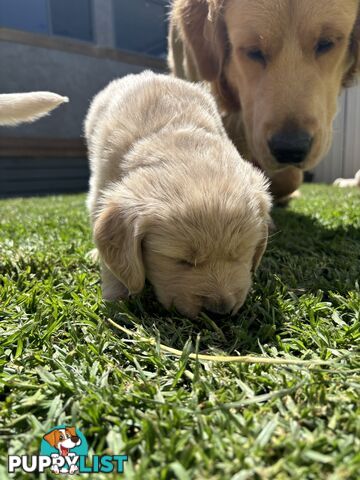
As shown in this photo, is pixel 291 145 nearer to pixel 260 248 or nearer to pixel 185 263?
pixel 260 248

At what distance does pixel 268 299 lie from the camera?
2.00 meters

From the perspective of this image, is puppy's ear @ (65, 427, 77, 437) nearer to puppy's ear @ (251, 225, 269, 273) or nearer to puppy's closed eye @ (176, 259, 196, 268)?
puppy's closed eye @ (176, 259, 196, 268)

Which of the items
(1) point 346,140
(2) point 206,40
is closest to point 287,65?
(2) point 206,40

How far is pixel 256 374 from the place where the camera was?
141 cm

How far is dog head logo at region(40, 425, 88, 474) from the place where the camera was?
106 centimetres

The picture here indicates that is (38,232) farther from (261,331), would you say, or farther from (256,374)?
(256,374)

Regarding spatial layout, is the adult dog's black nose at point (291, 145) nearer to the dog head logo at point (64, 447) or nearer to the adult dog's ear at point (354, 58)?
the adult dog's ear at point (354, 58)

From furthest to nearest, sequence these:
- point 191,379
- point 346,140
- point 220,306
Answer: point 346,140
point 220,306
point 191,379

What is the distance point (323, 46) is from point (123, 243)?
203cm

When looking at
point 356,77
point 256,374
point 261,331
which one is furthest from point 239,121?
→ point 256,374

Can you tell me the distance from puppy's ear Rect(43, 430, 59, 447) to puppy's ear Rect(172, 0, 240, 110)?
125 inches

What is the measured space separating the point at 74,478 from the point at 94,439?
152 mm

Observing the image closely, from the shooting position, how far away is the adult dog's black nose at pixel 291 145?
104 inches

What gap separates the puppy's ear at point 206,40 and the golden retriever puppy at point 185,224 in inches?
58.1
